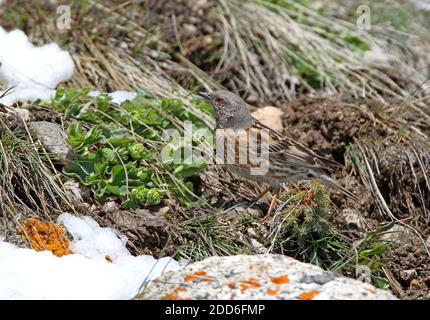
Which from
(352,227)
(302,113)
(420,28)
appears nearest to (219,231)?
(352,227)

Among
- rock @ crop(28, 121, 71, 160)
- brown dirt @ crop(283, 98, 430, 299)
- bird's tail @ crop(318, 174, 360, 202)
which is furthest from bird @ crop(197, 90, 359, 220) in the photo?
rock @ crop(28, 121, 71, 160)

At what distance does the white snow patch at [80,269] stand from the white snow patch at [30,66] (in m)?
1.78

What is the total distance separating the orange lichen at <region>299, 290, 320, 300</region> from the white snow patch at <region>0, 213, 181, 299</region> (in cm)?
85

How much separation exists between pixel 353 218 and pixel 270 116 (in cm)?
154

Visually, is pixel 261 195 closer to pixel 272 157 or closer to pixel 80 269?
pixel 272 157

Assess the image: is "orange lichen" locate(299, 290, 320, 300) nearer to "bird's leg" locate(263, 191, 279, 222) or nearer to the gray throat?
"bird's leg" locate(263, 191, 279, 222)

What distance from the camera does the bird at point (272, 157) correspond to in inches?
257

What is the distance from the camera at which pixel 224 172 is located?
22.6 ft

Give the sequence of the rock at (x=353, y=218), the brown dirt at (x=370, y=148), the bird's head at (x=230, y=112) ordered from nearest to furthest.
A: the rock at (x=353, y=218)
the bird's head at (x=230, y=112)
the brown dirt at (x=370, y=148)

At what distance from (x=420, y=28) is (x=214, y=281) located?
20.4 ft

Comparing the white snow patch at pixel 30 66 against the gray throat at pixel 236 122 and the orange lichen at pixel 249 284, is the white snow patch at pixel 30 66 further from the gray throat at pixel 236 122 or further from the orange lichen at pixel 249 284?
the orange lichen at pixel 249 284

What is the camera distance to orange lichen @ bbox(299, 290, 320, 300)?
4375 millimetres

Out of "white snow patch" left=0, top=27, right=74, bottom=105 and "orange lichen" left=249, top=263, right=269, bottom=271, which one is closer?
"orange lichen" left=249, top=263, right=269, bottom=271

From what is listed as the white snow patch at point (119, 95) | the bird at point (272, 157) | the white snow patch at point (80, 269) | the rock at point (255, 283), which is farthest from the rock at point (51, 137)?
the rock at point (255, 283)
